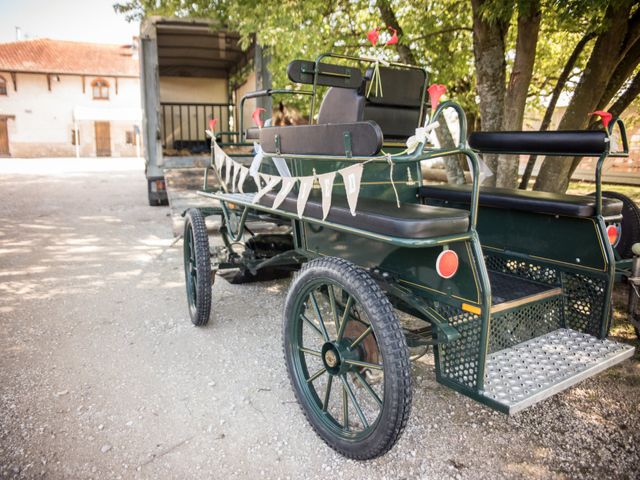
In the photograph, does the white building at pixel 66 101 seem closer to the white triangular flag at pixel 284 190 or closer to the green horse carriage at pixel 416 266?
the green horse carriage at pixel 416 266

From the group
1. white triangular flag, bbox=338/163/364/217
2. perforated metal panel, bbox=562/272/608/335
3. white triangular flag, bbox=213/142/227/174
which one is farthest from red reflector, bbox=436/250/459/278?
white triangular flag, bbox=213/142/227/174

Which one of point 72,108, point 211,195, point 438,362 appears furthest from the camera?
point 72,108

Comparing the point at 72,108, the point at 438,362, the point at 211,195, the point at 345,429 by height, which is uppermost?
the point at 72,108

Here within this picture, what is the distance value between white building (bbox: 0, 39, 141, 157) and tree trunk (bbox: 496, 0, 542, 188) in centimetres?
2819

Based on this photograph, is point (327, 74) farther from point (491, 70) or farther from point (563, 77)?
point (563, 77)

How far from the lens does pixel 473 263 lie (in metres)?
1.99

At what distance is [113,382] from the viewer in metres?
2.87

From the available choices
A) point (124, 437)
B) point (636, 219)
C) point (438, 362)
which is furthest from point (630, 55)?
point (124, 437)

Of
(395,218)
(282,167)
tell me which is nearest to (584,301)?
(395,218)

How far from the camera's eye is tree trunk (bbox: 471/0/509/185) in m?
4.91

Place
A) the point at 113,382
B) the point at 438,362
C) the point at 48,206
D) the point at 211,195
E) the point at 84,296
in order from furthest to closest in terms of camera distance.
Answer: the point at 48,206
the point at 84,296
the point at 211,195
the point at 113,382
the point at 438,362

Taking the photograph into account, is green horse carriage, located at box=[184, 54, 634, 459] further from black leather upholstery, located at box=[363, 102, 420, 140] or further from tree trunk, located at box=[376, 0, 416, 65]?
tree trunk, located at box=[376, 0, 416, 65]

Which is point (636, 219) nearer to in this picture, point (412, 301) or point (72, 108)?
point (412, 301)

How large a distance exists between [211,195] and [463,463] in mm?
2470
